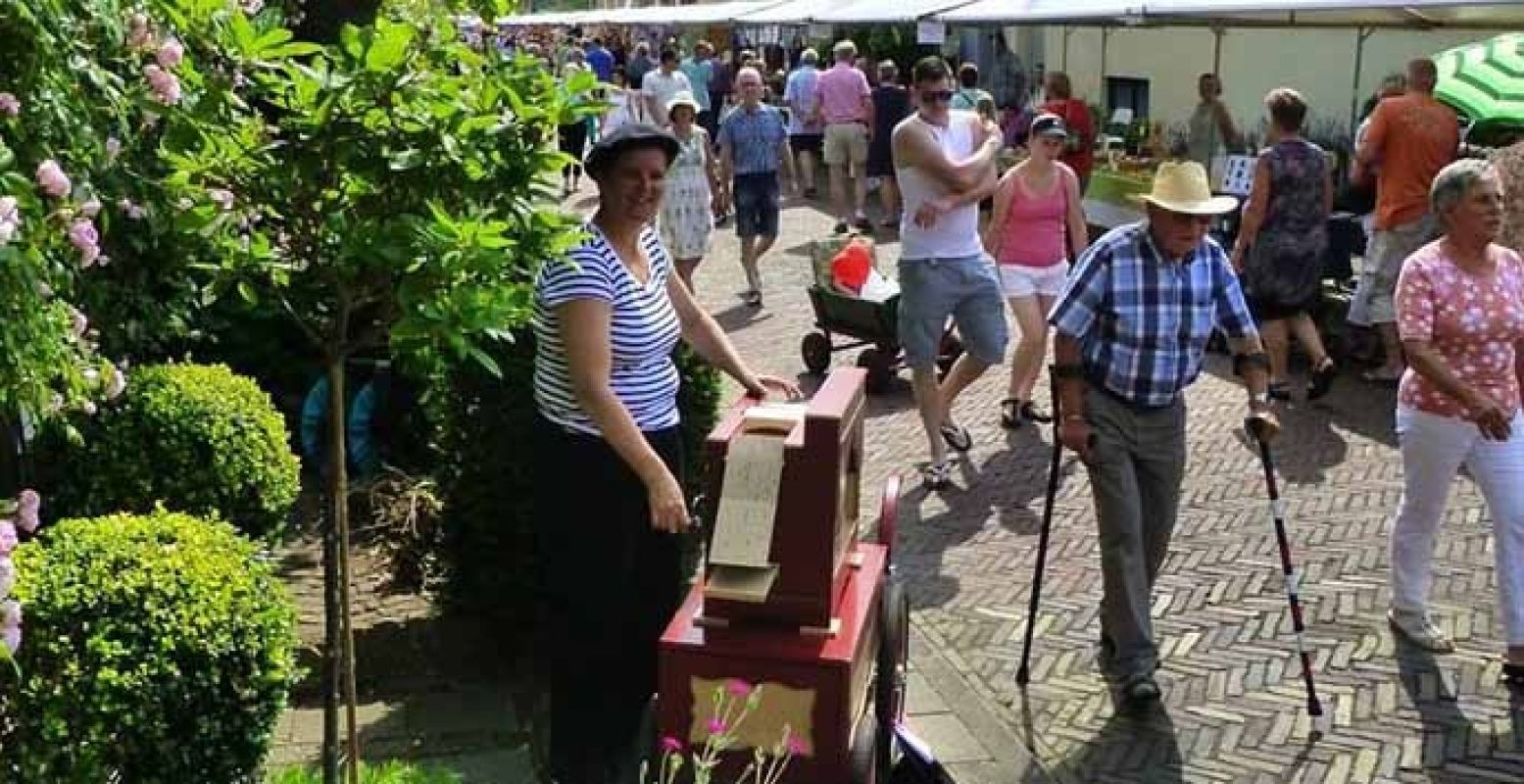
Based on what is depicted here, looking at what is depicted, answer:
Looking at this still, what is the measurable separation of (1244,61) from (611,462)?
1606 cm

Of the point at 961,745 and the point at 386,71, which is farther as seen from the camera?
the point at 961,745

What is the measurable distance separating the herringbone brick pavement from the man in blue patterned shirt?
3.78m

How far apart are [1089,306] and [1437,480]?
1.47 meters

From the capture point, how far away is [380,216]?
308 centimetres

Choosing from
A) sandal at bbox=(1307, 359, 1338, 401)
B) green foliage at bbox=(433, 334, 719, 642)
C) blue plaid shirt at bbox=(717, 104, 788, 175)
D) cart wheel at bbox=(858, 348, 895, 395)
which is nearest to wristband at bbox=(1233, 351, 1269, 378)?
green foliage at bbox=(433, 334, 719, 642)

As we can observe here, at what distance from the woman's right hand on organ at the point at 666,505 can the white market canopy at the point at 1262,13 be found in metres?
7.19

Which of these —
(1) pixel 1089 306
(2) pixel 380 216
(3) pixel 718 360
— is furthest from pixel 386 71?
(1) pixel 1089 306

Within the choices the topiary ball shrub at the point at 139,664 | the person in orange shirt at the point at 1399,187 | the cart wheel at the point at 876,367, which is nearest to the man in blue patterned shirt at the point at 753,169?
the cart wheel at the point at 876,367

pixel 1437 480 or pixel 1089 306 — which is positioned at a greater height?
pixel 1089 306

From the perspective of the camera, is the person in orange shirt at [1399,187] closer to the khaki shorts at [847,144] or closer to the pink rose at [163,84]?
the khaki shorts at [847,144]

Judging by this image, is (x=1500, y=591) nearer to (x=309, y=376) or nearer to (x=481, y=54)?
(x=481, y=54)

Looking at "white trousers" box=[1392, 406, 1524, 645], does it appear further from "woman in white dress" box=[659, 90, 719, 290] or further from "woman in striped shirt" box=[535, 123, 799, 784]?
"woman in white dress" box=[659, 90, 719, 290]

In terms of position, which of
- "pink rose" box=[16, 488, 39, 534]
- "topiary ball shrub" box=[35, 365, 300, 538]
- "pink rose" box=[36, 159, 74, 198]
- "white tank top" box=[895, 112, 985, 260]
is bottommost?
"topiary ball shrub" box=[35, 365, 300, 538]

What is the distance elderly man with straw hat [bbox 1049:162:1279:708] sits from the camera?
16.4ft
